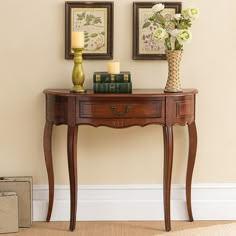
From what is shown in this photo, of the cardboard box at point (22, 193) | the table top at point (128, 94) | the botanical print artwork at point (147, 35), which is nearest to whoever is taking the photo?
the table top at point (128, 94)

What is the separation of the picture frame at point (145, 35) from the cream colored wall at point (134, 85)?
47 mm

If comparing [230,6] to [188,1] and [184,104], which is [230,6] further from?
[184,104]

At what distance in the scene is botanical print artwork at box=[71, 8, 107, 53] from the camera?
375cm

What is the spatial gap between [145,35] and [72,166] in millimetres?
955

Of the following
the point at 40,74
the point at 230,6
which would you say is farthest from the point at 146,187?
the point at 230,6

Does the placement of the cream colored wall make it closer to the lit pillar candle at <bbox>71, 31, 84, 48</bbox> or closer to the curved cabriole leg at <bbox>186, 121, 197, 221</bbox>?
the curved cabriole leg at <bbox>186, 121, 197, 221</bbox>

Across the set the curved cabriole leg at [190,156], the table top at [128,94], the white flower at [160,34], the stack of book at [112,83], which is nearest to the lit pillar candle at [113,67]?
the stack of book at [112,83]

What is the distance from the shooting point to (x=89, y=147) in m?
3.86

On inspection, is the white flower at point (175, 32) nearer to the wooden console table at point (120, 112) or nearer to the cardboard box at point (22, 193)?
the wooden console table at point (120, 112)

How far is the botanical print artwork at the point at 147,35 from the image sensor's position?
3.76m

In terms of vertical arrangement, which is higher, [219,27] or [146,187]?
[219,27]

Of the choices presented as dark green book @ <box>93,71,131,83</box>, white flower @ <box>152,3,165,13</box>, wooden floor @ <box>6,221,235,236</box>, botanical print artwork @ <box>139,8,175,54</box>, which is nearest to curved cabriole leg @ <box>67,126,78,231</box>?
wooden floor @ <box>6,221,235,236</box>

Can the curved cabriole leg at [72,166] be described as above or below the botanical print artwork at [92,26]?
below

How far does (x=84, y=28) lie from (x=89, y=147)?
2.50ft
